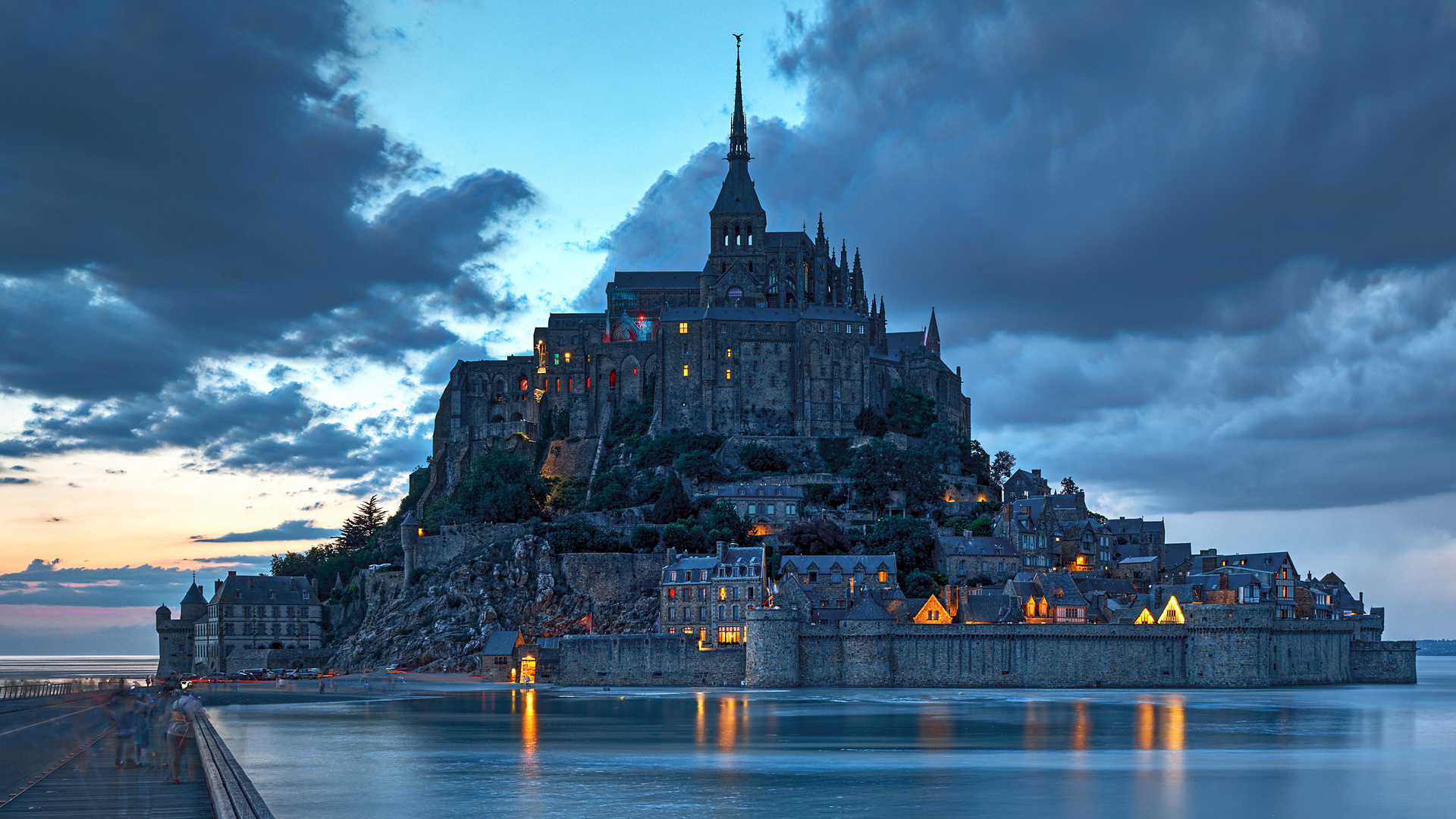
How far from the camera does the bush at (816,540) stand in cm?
8681

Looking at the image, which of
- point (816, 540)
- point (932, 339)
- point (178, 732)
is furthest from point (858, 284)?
point (178, 732)

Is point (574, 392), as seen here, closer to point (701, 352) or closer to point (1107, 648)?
point (701, 352)

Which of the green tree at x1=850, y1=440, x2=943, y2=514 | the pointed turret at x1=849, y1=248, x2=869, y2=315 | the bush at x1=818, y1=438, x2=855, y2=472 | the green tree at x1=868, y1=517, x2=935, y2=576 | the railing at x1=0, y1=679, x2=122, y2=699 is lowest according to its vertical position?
the railing at x1=0, y1=679, x2=122, y2=699

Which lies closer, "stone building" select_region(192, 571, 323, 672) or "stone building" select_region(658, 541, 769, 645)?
"stone building" select_region(658, 541, 769, 645)

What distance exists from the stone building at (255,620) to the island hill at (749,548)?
18 centimetres

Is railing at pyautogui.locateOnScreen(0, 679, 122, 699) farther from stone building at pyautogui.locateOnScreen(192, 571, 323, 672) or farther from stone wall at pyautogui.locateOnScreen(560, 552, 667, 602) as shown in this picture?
stone wall at pyautogui.locateOnScreen(560, 552, 667, 602)

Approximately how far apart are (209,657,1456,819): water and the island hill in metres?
7.38

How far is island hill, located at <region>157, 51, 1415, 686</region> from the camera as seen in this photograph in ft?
249

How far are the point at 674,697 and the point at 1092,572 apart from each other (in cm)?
3477

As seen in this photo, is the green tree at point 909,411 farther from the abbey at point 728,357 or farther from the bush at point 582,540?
the bush at point 582,540

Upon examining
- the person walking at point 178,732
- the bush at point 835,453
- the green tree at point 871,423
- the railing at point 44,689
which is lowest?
the railing at point 44,689

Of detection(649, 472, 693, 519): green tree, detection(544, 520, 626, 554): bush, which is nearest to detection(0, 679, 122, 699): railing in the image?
detection(544, 520, 626, 554): bush

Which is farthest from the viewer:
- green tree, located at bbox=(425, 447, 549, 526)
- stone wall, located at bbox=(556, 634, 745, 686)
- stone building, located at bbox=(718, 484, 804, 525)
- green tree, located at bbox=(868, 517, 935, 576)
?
stone building, located at bbox=(718, 484, 804, 525)

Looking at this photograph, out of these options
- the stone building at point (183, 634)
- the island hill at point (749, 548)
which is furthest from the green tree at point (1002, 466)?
the stone building at point (183, 634)
